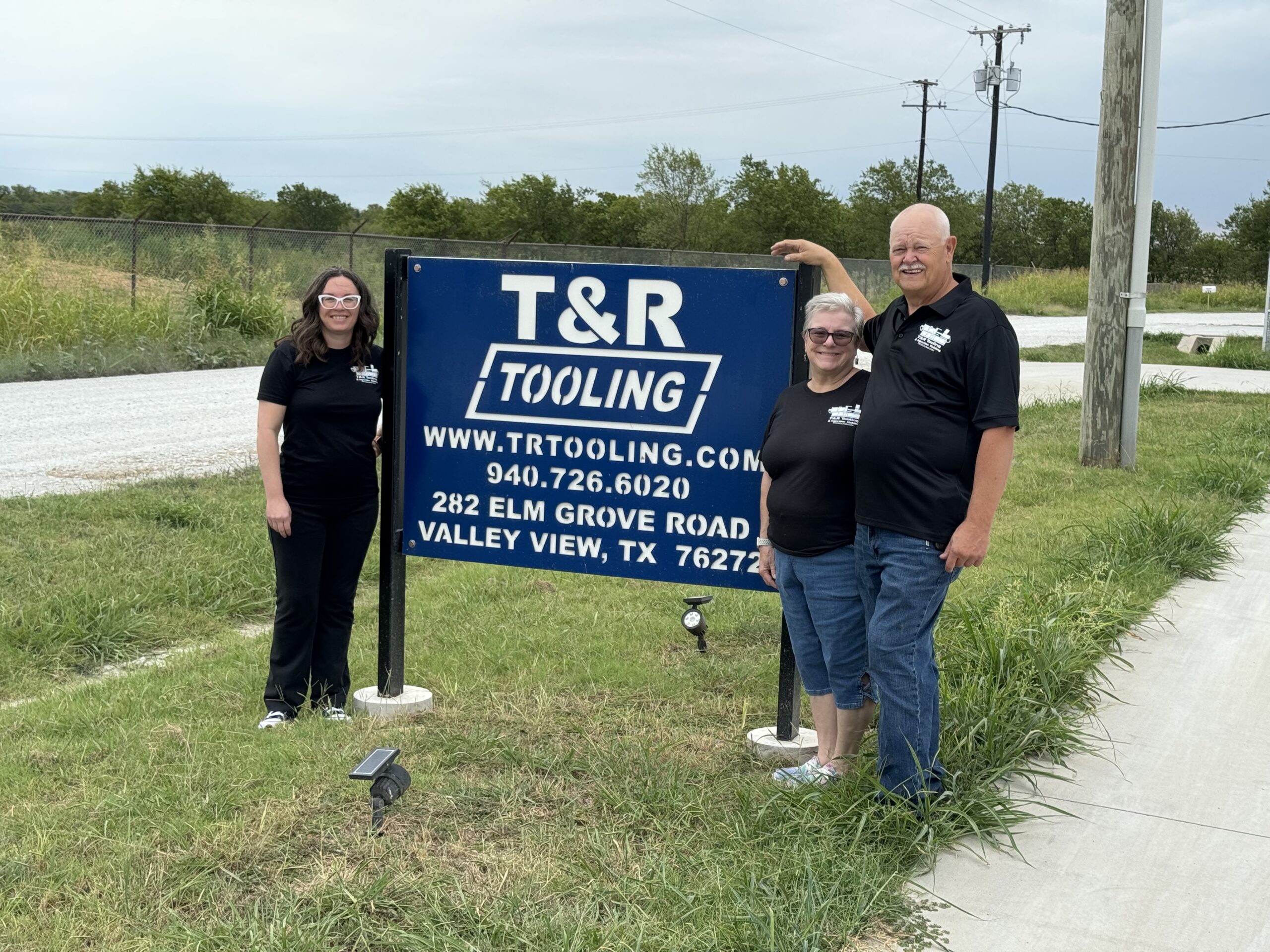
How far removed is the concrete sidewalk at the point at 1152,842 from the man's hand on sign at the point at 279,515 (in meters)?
2.51

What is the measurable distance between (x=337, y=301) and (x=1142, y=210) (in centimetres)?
759

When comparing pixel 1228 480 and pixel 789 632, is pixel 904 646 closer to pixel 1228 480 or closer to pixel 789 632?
pixel 789 632

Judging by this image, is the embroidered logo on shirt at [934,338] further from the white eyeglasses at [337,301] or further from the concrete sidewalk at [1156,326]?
the concrete sidewalk at [1156,326]

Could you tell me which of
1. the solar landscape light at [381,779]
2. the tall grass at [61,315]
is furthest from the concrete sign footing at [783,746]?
the tall grass at [61,315]

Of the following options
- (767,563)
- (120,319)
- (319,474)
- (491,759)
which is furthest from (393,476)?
(120,319)

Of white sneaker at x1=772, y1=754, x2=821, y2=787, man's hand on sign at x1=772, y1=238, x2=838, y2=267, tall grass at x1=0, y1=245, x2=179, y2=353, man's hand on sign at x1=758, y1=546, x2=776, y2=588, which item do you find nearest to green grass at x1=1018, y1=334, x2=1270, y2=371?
tall grass at x1=0, y1=245, x2=179, y2=353

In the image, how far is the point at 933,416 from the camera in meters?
3.35

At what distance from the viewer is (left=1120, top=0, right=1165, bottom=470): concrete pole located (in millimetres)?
10180

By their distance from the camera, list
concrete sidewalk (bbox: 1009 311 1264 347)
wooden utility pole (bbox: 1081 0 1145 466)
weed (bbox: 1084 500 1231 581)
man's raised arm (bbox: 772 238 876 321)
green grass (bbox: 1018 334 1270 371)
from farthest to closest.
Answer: concrete sidewalk (bbox: 1009 311 1264 347)
green grass (bbox: 1018 334 1270 371)
wooden utility pole (bbox: 1081 0 1145 466)
weed (bbox: 1084 500 1231 581)
man's raised arm (bbox: 772 238 876 321)

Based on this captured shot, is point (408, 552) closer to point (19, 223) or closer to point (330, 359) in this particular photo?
point (330, 359)

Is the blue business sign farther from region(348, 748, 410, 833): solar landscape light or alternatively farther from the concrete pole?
the concrete pole

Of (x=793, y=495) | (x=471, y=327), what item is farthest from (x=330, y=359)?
(x=793, y=495)

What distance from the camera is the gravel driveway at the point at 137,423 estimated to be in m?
9.52

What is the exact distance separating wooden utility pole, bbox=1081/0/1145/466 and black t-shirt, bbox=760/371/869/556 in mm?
7088
